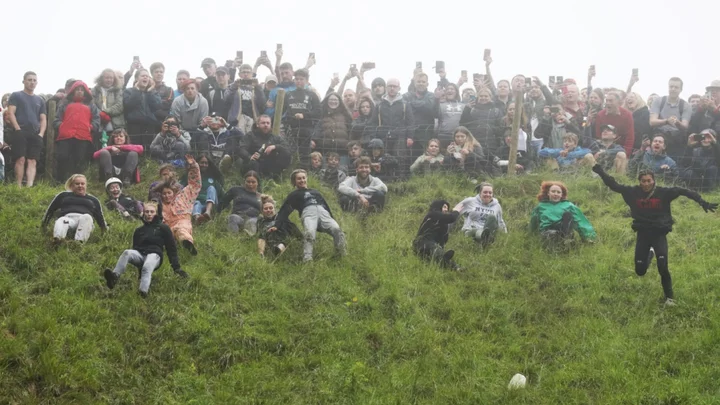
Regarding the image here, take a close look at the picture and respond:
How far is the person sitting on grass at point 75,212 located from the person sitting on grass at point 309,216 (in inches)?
102

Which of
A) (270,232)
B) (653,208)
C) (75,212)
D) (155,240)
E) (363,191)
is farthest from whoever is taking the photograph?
(363,191)

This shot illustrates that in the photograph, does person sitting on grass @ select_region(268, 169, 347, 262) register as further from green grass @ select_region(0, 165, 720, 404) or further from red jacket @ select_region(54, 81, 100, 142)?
red jacket @ select_region(54, 81, 100, 142)

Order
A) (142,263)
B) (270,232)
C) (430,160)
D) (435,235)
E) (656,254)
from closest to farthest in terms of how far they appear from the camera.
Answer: (142,263), (656,254), (270,232), (435,235), (430,160)

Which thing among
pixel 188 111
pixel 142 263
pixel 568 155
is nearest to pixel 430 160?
pixel 568 155

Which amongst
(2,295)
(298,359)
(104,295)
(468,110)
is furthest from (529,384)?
(468,110)

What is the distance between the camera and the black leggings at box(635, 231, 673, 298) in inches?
447

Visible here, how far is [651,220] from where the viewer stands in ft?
37.9

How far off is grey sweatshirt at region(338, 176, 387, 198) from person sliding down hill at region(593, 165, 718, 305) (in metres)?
4.58

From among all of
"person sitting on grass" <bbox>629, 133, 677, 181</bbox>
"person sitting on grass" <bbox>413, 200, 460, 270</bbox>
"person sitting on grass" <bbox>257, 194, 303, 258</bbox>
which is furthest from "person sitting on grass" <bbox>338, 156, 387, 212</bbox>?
"person sitting on grass" <bbox>629, 133, 677, 181</bbox>

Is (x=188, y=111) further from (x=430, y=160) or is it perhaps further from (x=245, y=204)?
(x=430, y=160)

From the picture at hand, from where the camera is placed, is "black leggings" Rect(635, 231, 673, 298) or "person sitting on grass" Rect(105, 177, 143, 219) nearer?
"black leggings" Rect(635, 231, 673, 298)

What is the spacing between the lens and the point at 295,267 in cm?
1272

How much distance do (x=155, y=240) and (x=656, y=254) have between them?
665cm

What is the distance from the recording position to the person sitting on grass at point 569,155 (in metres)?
16.6
